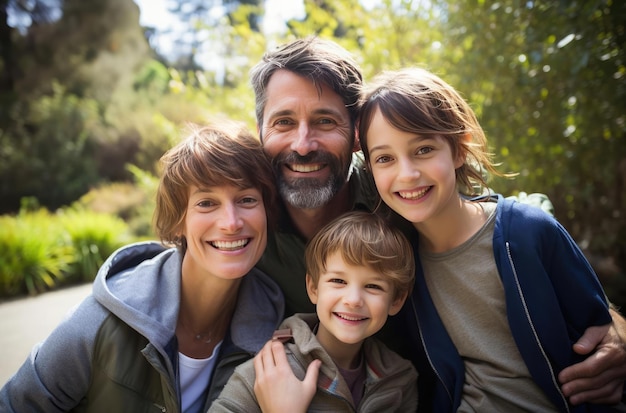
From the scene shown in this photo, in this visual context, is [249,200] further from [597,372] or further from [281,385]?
[597,372]

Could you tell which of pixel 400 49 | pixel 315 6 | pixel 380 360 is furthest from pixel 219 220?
pixel 315 6

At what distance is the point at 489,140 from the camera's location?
401 centimetres

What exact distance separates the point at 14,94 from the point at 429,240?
18.6 metres

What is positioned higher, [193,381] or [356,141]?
[356,141]

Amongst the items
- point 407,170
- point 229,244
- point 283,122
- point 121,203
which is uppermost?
point 283,122

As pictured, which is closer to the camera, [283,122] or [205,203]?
[205,203]

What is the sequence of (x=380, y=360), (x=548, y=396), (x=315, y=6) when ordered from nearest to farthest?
(x=548, y=396)
(x=380, y=360)
(x=315, y=6)

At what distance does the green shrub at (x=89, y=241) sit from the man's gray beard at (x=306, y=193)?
6811 millimetres

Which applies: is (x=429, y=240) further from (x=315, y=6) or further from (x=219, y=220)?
(x=315, y=6)

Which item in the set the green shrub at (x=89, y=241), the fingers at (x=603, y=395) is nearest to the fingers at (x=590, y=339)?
the fingers at (x=603, y=395)

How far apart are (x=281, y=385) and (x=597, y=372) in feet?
4.37

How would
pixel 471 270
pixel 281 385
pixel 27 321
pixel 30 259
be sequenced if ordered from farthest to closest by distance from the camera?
1. pixel 30 259
2. pixel 27 321
3. pixel 471 270
4. pixel 281 385

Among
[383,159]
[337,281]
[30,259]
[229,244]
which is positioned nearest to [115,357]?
[229,244]

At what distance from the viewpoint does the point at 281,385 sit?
6.00 ft
